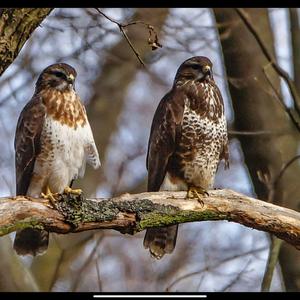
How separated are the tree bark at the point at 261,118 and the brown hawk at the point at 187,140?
2.11ft

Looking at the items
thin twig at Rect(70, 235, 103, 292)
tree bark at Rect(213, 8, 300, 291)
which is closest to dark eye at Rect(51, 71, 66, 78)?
thin twig at Rect(70, 235, 103, 292)

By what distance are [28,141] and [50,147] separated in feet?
0.39

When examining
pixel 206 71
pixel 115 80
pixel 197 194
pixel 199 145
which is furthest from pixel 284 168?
pixel 115 80

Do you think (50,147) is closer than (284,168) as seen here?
Yes

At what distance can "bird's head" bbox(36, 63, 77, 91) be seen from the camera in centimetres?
494

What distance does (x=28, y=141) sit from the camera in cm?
476

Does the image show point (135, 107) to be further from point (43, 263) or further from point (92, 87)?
point (43, 263)

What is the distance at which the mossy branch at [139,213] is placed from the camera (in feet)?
12.5

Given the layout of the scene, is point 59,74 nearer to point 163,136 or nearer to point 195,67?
point 163,136

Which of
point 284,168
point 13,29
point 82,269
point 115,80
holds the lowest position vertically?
point 82,269

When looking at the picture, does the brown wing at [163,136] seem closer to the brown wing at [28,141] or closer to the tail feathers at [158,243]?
the tail feathers at [158,243]

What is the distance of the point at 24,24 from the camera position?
3926 mm

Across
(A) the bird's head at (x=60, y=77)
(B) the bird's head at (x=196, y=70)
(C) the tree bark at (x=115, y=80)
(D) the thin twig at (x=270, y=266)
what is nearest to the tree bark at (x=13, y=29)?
(A) the bird's head at (x=60, y=77)

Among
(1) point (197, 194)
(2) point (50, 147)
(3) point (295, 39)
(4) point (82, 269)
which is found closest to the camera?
(1) point (197, 194)
